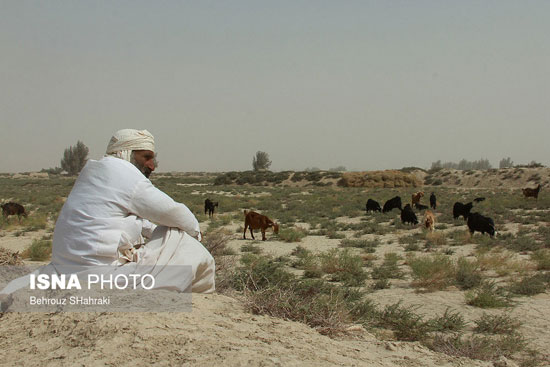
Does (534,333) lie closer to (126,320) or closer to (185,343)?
(185,343)

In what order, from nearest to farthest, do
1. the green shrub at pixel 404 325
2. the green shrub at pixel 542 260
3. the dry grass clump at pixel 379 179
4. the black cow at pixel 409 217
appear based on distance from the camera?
the green shrub at pixel 404 325 → the green shrub at pixel 542 260 → the black cow at pixel 409 217 → the dry grass clump at pixel 379 179

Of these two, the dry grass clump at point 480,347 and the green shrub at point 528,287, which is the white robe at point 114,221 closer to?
the dry grass clump at point 480,347

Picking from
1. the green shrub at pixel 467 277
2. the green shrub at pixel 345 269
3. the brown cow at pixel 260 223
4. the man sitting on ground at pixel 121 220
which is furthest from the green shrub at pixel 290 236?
the man sitting on ground at pixel 121 220

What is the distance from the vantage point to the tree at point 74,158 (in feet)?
294

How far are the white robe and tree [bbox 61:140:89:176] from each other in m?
91.3

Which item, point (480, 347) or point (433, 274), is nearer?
point (480, 347)

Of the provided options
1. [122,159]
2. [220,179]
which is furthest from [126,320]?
[220,179]

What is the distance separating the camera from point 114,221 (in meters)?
3.65

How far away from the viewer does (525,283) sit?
7293 mm

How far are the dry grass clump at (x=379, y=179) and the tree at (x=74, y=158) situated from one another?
58.8 meters

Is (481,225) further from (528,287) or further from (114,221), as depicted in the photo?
(114,221)

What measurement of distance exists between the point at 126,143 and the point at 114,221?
706 millimetres

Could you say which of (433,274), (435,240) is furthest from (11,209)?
(433,274)

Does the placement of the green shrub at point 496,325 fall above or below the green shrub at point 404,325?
below
